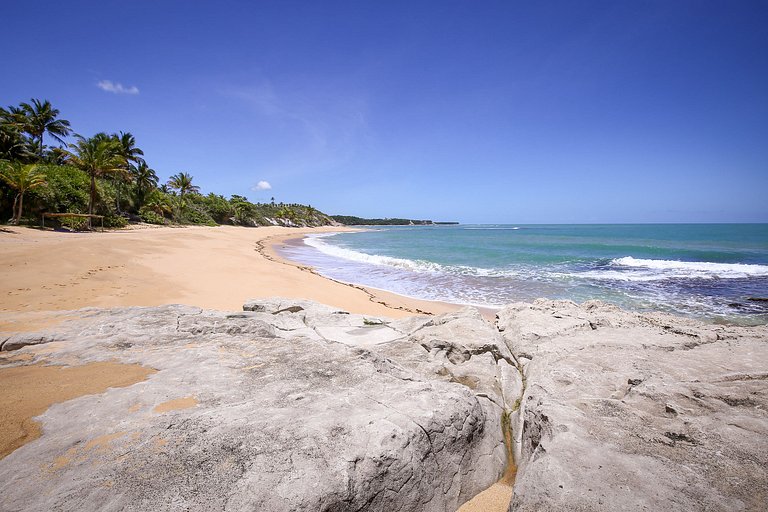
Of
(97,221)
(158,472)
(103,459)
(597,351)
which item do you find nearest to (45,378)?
(103,459)

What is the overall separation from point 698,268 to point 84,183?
51.0 meters

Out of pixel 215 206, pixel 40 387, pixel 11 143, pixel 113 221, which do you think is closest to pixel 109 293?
pixel 40 387

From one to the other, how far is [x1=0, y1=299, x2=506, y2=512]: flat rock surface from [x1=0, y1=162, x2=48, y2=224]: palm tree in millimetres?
29411

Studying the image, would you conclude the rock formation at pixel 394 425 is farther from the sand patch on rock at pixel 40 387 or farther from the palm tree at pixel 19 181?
the palm tree at pixel 19 181

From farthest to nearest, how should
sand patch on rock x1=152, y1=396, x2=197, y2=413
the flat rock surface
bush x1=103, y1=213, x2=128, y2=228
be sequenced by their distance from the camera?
bush x1=103, y1=213, x2=128, y2=228 → sand patch on rock x1=152, y1=396, x2=197, y2=413 → the flat rock surface

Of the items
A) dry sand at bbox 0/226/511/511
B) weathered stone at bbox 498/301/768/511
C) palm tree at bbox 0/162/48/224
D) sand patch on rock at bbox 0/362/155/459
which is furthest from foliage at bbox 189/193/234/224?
weathered stone at bbox 498/301/768/511

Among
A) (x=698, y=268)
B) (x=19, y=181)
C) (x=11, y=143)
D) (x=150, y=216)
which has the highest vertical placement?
(x=11, y=143)

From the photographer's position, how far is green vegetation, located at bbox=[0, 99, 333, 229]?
24688mm

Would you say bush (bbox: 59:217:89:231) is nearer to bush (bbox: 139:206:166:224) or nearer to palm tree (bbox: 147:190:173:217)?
bush (bbox: 139:206:166:224)

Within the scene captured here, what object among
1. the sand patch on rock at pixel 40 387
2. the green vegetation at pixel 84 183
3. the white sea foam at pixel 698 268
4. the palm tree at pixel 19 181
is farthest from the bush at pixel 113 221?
the white sea foam at pixel 698 268

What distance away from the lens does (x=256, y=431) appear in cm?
234

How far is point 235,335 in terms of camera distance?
467 cm

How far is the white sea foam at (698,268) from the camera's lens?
16719 millimetres

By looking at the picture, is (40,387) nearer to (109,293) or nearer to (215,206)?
(109,293)
